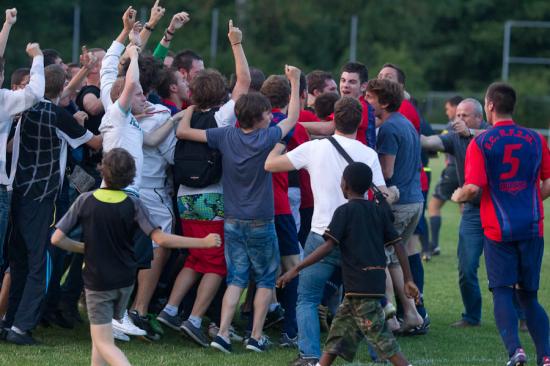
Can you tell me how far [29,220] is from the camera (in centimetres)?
805

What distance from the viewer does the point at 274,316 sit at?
9016 mm

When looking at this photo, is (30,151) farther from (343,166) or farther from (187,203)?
(343,166)

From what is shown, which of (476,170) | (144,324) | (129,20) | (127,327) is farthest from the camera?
(129,20)

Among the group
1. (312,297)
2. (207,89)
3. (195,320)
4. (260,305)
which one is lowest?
(195,320)

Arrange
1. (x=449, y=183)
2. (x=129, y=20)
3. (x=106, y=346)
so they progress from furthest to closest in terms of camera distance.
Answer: (x=449, y=183), (x=129, y=20), (x=106, y=346)

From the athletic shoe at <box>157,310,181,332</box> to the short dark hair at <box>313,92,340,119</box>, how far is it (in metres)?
2.04

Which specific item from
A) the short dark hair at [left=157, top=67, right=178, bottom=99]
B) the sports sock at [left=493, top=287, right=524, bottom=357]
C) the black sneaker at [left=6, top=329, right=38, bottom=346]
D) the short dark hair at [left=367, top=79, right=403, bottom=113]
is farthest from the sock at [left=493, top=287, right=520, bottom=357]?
the black sneaker at [left=6, top=329, right=38, bottom=346]

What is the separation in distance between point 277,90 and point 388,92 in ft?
2.95

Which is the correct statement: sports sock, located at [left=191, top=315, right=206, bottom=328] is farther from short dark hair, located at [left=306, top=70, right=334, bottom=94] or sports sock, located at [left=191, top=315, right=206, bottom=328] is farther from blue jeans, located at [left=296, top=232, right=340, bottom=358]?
short dark hair, located at [left=306, top=70, right=334, bottom=94]

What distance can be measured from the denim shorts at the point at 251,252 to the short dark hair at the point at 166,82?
142 cm

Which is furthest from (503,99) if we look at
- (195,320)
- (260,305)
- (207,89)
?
(195,320)

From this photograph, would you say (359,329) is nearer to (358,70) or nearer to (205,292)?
(205,292)

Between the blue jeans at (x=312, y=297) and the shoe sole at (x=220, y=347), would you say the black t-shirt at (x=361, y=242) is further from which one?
the shoe sole at (x=220, y=347)

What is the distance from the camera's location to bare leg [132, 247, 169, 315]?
8.54 meters
